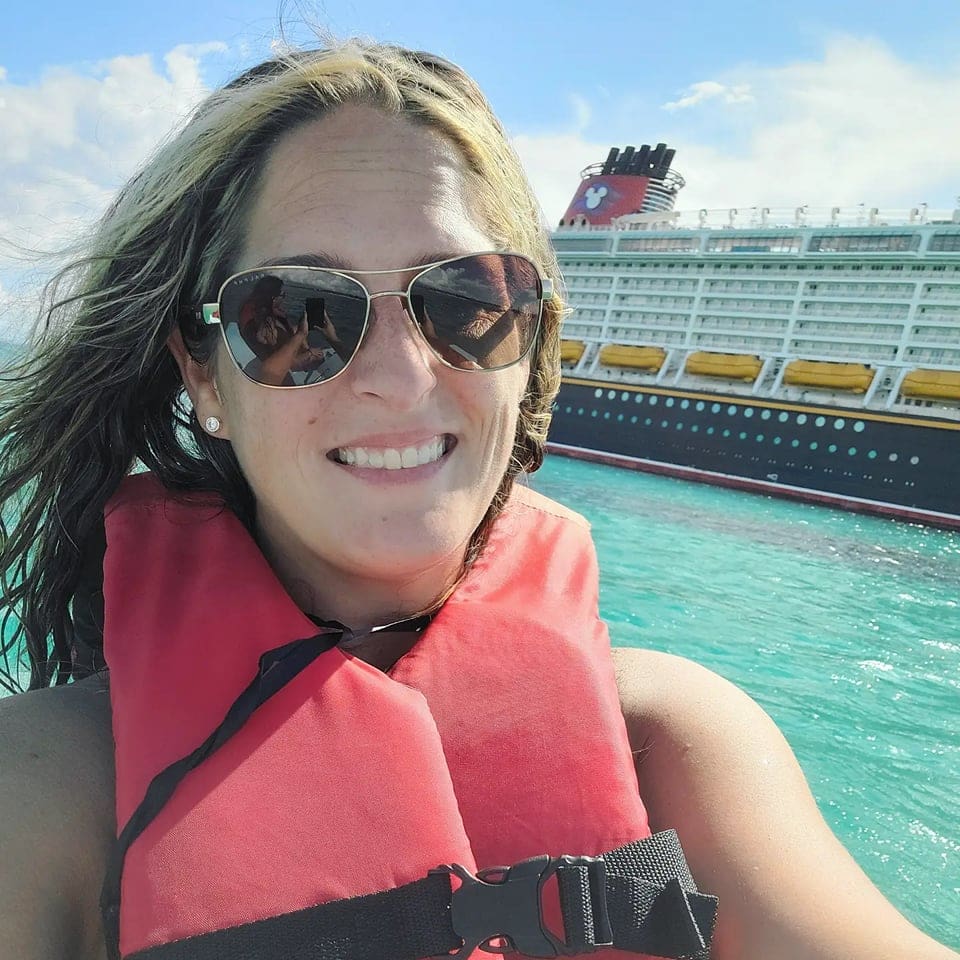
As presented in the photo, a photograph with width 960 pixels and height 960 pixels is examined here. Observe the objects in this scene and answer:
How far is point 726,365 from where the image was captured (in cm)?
2069

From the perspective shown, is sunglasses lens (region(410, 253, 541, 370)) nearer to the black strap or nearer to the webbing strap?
the black strap

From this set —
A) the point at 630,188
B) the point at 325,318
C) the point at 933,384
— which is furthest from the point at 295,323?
the point at 630,188

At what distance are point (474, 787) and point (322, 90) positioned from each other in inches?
37.9

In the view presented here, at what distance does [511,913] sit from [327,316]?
73 cm

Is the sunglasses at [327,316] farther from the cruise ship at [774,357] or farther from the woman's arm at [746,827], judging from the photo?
the cruise ship at [774,357]

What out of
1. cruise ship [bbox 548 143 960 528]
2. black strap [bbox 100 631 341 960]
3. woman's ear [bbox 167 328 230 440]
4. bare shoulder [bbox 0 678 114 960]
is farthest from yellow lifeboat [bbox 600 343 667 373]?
bare shoulder [bbox 0 678 114 960]

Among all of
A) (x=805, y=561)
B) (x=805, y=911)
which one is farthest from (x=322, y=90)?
(x=805, y=561)

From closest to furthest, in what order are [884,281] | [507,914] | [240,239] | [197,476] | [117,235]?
1. [507,914]
2. [240,239]
3. [117,235]
4. [197,476]
5. [884,281]

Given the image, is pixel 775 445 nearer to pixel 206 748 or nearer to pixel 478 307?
pixel 478 307

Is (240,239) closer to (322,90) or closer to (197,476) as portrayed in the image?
(322,90)

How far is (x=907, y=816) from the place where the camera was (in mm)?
4199

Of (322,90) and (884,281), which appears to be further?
(884,281)

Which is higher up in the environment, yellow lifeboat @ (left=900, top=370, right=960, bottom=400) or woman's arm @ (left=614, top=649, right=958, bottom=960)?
yellow lifeboat @ (left=900, top=370, right=960, bottom=400)

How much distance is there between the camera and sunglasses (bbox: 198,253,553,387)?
0.98 meters
